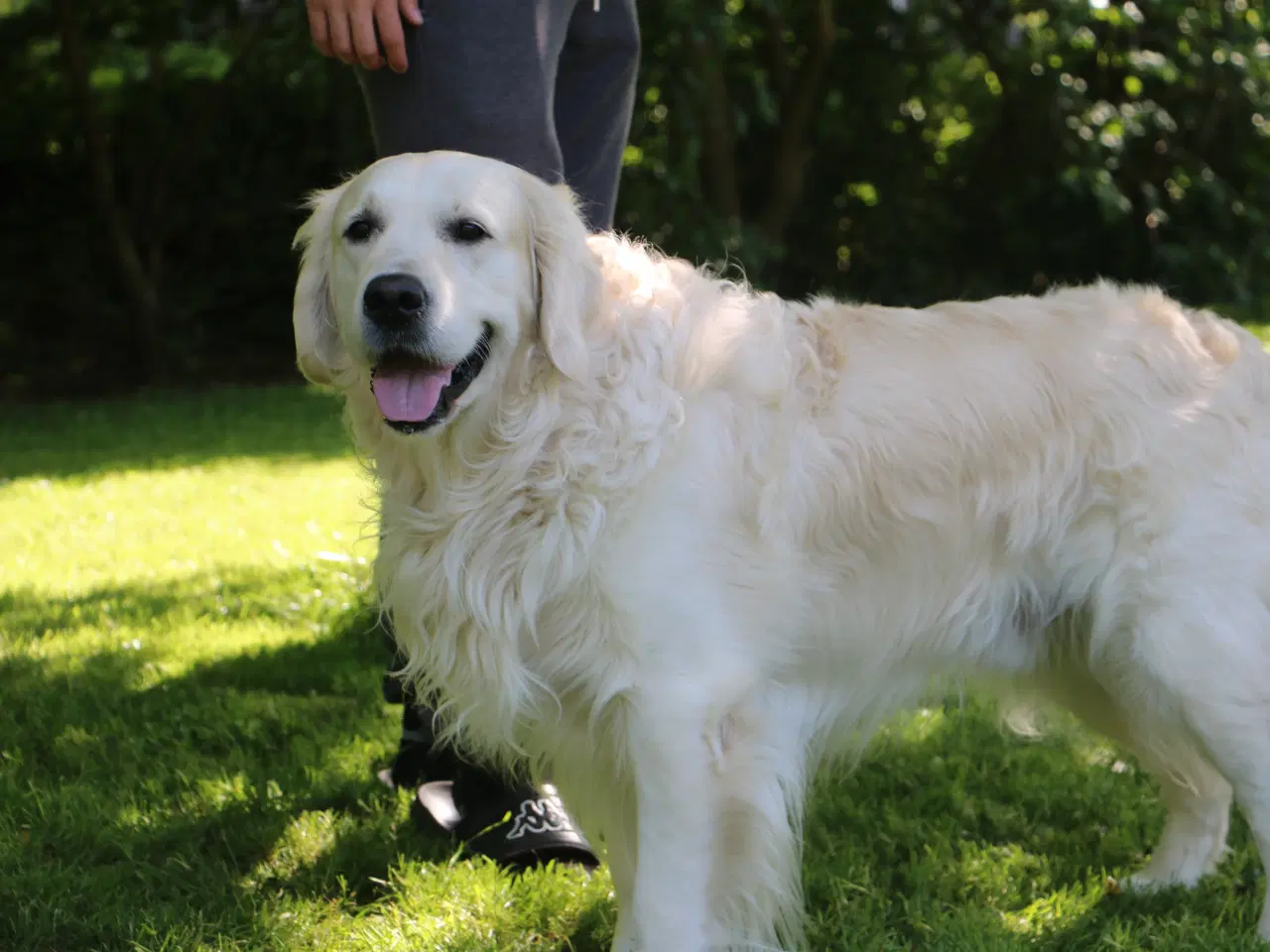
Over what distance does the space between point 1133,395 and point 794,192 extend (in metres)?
11.1

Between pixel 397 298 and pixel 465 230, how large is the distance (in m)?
0.21

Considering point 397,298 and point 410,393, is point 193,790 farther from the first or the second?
point 397,298

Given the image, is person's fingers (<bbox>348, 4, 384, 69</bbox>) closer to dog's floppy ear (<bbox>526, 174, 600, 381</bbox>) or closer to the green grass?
dog's floppy ear (<bbox>526, 174, 600, 381</bbox>)

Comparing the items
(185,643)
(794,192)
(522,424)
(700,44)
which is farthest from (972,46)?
(522,424)

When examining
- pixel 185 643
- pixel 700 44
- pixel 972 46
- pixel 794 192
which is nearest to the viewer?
pixel 185 643

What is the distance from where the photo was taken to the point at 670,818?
2.21 meters

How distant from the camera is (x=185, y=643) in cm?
420

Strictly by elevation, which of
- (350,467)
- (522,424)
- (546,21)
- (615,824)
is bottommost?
(350,467)


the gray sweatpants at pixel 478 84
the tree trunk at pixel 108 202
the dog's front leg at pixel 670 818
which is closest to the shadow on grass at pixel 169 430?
the tree trunk at pixel 108 202

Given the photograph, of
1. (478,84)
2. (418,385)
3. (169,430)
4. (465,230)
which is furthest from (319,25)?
(169,430)

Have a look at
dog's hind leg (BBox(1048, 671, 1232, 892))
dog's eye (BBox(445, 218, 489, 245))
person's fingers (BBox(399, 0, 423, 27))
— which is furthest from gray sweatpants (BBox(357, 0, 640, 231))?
dog's hind leg (BBox(1048, 671, 1232, 892))

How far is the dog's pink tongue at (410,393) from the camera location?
7.32 ft

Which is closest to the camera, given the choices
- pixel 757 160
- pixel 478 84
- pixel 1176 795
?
pixel 478 84

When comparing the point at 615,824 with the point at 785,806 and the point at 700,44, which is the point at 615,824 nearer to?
the point at 785,806
